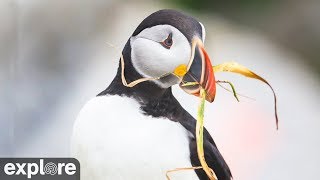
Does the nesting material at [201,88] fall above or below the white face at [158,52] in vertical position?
below

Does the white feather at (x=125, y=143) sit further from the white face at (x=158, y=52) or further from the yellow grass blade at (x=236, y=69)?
the yellow grass blade at (x=236, y=69)

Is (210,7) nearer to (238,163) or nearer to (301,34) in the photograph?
(301,34)

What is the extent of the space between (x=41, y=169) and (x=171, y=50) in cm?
67

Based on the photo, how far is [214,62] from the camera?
2182 millimetres

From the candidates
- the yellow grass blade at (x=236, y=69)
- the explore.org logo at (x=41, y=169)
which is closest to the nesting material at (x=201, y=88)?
A: the yellow grass blade at (x=236, y=69)

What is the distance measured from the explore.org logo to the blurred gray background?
0.03m

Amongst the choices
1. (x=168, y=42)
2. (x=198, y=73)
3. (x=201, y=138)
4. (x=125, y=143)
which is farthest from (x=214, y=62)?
(x=125, y=143)

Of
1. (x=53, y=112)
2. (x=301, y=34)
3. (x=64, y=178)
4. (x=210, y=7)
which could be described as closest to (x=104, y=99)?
(x=53, y=112)

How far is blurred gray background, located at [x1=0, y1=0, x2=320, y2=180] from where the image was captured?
7.01ft

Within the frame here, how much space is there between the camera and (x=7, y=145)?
214 centimetres

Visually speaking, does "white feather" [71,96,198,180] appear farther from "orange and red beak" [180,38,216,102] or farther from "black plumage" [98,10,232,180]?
"orange and red beak" [180,38,216,102]

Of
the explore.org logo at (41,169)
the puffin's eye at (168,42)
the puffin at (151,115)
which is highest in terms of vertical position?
the puffin's eye at (168,42)

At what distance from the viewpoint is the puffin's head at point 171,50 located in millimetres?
2139

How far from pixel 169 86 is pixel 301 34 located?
55cm
